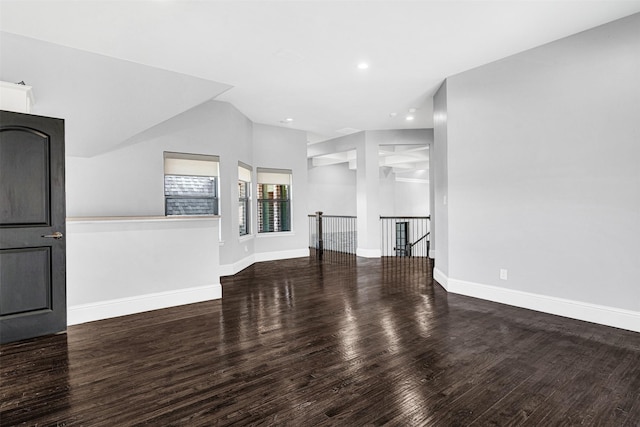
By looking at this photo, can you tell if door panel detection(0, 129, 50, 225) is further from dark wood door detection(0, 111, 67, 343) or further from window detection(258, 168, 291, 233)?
window detection(258, 168, 291, 233)

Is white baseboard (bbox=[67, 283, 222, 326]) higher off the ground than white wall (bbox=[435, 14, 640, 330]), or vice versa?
white wall (bbox=[435, 14, 640, 330])

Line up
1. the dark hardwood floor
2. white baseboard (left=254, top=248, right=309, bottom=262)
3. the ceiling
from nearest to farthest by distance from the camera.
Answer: the dark hardwood floor
the ceiling
white baseboard (left=254, top=248, right=309, bottom=262)

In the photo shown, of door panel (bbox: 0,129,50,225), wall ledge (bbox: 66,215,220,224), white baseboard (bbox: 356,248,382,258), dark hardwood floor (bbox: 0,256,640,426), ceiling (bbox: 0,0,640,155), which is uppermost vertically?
ceiling (bbox: 0,0,640,155)

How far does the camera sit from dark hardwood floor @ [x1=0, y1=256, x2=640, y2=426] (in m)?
1.97

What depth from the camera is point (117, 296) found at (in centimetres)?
380

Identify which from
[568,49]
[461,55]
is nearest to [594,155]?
[568,49]

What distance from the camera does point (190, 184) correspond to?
568cm

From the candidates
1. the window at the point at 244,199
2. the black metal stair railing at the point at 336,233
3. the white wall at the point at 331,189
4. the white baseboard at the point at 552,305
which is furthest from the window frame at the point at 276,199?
the white baseboard at the point at 552,305

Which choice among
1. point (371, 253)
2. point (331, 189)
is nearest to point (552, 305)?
point (371, 253)

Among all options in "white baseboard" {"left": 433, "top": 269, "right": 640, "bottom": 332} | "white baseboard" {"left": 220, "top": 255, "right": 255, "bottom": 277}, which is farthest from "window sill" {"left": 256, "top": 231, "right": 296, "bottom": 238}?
"white baseboard" {"left": 433, "top": 269, "right": 640, "bottom": 332}

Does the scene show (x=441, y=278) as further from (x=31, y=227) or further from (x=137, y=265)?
(x=31, y=227)

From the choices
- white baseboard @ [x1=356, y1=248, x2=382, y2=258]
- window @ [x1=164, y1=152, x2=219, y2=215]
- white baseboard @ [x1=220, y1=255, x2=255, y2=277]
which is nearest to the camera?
window @ [x1=164, y1=152, x2=219, y2=215]

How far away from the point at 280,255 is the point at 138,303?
4.06 metres

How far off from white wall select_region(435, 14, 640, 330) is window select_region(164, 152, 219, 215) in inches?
154
